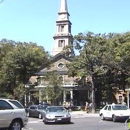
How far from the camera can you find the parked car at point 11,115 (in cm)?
1656

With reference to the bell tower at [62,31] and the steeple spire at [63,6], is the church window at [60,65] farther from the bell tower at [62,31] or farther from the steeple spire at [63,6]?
the steeple spire at [63,6]

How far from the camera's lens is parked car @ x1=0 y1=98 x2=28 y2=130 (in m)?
16.6

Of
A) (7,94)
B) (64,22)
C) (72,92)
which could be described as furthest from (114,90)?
(64,22)

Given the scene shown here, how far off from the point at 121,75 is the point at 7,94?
66.5 ft

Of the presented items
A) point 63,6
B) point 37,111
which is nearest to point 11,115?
point 37,111

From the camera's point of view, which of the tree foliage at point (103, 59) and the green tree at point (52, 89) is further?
the green tree at point (52, 89)

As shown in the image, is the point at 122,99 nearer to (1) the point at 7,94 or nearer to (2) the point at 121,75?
(2) the point at 121,75

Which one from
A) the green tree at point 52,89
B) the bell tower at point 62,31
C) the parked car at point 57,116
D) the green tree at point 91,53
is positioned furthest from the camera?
the bell tower at point 62,31

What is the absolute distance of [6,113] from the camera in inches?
654

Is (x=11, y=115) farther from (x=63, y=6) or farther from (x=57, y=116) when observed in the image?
(x=63, y=6)

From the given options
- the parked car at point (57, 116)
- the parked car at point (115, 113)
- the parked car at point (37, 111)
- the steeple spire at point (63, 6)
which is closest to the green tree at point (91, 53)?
the parked car at point (37, 111)

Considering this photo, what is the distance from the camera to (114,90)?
66.4 meters

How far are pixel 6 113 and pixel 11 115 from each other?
298mm

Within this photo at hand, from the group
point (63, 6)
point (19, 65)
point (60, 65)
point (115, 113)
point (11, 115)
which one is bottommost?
point (115, 113)
